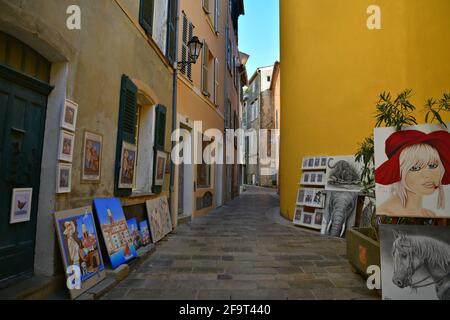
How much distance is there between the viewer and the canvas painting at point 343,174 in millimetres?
6820

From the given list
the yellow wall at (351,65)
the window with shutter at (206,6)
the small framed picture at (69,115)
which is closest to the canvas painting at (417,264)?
the small framed picture at (69,115)

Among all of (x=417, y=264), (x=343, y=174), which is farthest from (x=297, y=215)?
(x=417, y=264)

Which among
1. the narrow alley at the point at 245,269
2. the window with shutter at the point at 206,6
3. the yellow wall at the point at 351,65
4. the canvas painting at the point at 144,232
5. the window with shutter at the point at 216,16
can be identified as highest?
the window with shutter at the point at 216,16

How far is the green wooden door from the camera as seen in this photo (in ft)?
9.09

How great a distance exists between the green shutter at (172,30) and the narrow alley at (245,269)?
13.0 feet

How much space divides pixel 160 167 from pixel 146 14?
9.18 feet

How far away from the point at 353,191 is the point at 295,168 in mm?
2203

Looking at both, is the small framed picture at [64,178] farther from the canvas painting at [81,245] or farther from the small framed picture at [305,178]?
the small framed picture at [305,178]

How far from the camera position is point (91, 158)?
3.89m

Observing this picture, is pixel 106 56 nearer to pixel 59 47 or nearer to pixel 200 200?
pixel 59 47

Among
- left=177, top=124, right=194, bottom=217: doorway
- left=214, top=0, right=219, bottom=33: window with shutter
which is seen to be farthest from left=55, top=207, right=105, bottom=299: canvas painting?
left=214, top=0, right=219, bottom=33: window with shutter

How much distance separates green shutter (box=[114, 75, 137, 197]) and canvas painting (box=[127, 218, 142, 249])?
440 millimetres
